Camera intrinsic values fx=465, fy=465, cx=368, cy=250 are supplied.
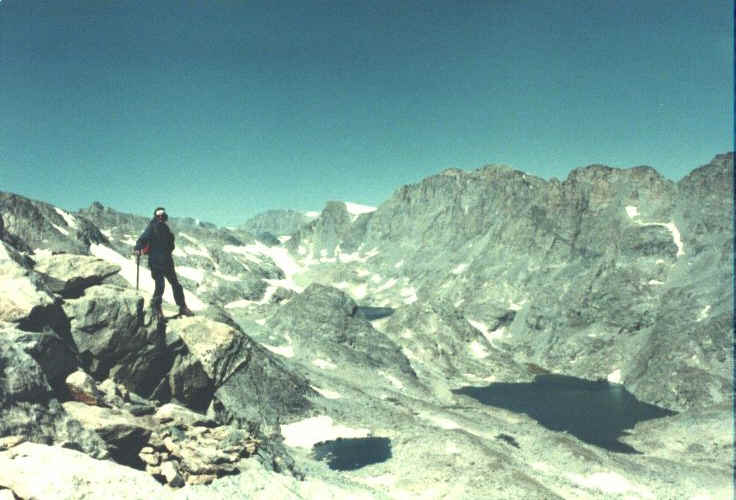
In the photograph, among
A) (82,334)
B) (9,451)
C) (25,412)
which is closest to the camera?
(9,451)

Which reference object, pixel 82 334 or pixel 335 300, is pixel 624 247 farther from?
pixel 82 334

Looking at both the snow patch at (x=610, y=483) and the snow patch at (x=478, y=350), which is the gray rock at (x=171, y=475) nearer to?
the snow patch at (x=610, y=483)

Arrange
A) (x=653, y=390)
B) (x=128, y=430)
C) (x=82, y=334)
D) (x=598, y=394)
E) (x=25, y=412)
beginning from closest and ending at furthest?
1. (x=25, y=412)
2. (x=128, y=430)
3. (x=82, y=334)
4. (x=653, y=390)
5. (x=598, y=394)

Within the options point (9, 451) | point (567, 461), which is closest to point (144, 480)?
point (9, 451)

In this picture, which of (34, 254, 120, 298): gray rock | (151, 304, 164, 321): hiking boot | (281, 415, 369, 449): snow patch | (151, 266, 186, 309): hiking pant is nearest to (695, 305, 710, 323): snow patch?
(281, 415, 369, 449): snow patch

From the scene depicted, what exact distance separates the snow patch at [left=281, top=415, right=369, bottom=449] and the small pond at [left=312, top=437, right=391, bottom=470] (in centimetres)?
131

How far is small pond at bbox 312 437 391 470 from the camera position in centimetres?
5259

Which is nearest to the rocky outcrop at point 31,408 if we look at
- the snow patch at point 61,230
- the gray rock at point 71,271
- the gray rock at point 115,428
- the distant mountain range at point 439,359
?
the distant mountain range at point 439,359

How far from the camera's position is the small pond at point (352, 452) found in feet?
173

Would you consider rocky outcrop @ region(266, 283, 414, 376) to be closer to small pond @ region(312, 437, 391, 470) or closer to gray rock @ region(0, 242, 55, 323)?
small pond @ region(312, 437, 391, 470)

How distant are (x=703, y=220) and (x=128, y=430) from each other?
8361 inches

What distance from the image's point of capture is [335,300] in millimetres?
132375

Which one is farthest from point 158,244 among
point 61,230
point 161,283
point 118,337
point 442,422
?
point 61,230

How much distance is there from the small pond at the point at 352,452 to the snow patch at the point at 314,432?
1.31 meters
